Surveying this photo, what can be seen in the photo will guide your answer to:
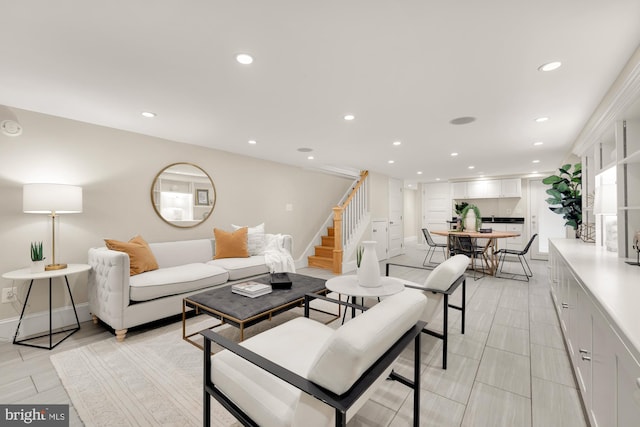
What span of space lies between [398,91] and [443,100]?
0.49 metres

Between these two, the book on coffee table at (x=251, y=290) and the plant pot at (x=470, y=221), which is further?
the plant pot at (x=470, y=221)

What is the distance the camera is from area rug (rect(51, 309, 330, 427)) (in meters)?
1.56

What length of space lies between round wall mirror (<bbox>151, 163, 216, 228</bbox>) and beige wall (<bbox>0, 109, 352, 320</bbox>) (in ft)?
0.29

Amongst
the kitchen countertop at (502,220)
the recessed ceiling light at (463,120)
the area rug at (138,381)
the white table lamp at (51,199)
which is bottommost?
the area rug at (138,381)

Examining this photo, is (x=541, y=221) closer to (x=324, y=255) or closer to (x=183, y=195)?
(x=324, y=255)

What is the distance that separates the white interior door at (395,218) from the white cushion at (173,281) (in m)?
5.07

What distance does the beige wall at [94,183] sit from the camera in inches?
103

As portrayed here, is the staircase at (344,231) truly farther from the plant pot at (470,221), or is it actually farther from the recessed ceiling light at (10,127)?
the recessed ceiling light at (10,127)

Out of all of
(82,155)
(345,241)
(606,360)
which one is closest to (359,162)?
(345,241)

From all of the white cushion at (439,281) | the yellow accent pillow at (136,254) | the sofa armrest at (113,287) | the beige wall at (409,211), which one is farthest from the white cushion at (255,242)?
the beige wall at (409,211)

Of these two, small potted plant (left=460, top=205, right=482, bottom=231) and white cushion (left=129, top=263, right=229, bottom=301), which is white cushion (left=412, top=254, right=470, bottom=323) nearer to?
white cushion (left=129, top=263, right=229, bottom=301)

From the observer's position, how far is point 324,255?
231 inches

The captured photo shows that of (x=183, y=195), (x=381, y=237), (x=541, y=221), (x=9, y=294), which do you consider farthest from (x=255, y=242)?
(x=541, y=221)

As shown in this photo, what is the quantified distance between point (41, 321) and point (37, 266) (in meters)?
0.68
